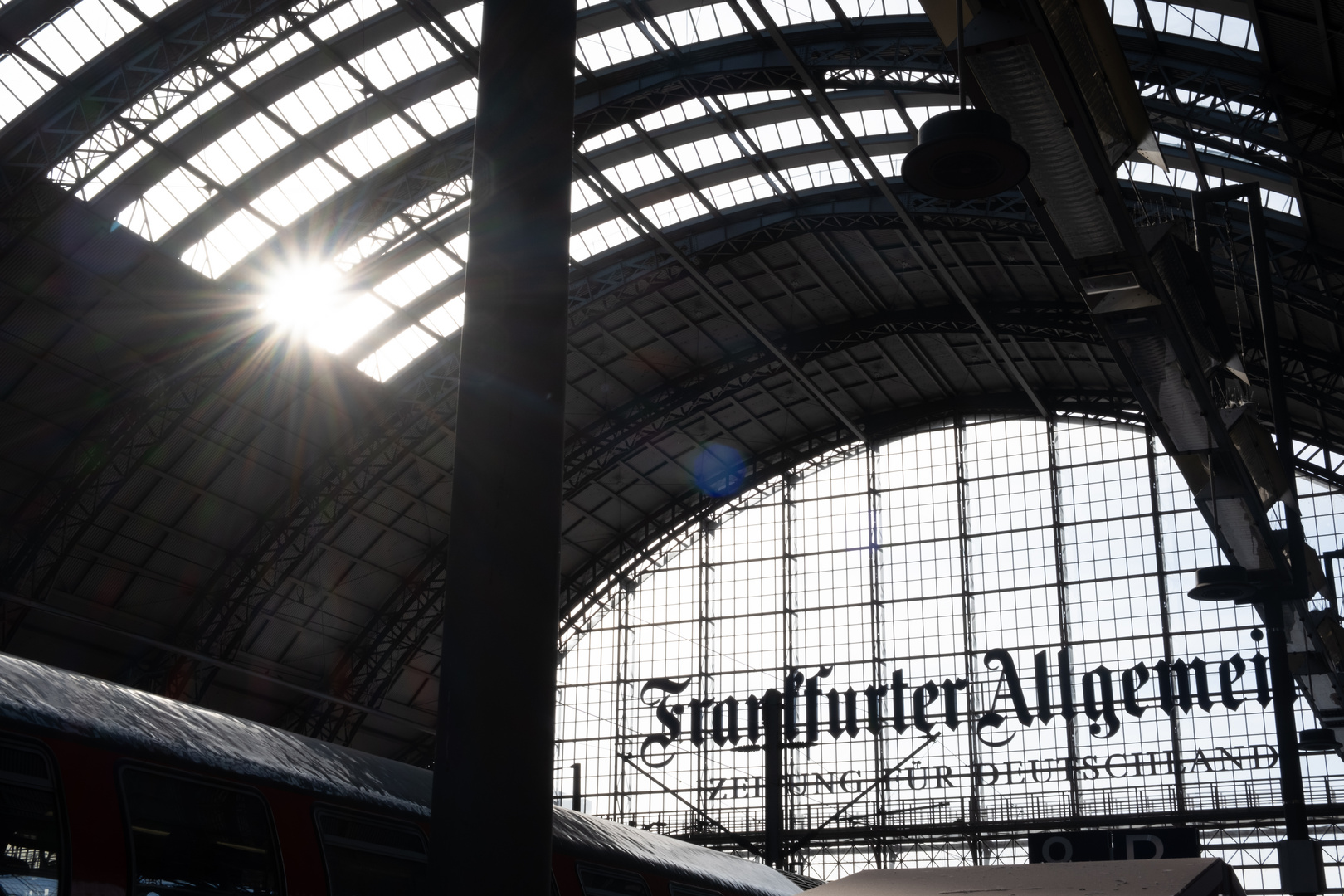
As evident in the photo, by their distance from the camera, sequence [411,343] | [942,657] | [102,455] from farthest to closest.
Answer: [942,657] → [411,343] → [102,455]

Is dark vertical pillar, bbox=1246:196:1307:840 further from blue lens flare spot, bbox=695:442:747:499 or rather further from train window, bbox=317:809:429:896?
blue lens flare spot, bbox=695:442:747:499

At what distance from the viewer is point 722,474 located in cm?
4572

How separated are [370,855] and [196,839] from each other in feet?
6.31

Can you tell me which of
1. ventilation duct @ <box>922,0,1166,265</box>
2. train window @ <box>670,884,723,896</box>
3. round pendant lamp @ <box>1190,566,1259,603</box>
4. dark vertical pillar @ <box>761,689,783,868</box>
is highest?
ventilation duct @ <box>922,0,1166,265</box>

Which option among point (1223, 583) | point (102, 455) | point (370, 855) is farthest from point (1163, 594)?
point (370, 855)

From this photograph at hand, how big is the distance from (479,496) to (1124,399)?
3948 centimetres

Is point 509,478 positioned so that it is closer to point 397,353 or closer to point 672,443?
point 397,353

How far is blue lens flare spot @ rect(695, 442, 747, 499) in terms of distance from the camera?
1791 inches

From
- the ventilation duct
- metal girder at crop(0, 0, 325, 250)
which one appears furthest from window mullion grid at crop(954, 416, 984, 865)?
the ventilation duct

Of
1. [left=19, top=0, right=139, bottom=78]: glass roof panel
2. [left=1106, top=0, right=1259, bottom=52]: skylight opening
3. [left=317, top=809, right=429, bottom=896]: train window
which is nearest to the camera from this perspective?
[left=317, top=809, right=429, bottom=896]: train window

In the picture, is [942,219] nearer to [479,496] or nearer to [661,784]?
[661,784]

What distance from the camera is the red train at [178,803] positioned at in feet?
22.2

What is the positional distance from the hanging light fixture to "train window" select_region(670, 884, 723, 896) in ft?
30.5

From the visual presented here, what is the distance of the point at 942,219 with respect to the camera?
30984 mm
